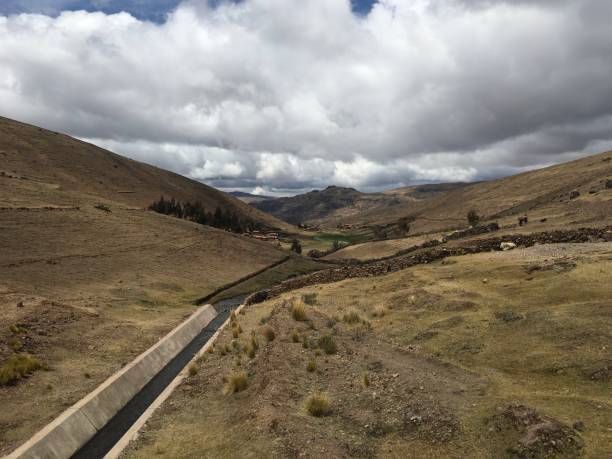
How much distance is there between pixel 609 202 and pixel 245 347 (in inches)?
2699

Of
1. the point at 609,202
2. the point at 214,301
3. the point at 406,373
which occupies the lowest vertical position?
the point at 214,301

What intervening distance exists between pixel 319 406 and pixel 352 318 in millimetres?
14845

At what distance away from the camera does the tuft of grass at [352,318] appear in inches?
1151

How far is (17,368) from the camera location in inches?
873

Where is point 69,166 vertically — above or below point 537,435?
above

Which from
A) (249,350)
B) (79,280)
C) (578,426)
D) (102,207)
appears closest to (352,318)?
(249,350)

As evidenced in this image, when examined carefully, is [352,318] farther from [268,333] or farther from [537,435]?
[537,435]

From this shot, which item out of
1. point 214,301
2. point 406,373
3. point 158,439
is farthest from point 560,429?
point 214,301

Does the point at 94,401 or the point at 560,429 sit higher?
the point at 560,429

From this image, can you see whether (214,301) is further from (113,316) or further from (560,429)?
(560,429)

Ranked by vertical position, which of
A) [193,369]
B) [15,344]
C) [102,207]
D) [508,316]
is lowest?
[193,369]

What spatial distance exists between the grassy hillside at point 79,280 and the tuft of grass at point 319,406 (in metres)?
11.2

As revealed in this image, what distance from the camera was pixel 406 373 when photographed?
1717cm

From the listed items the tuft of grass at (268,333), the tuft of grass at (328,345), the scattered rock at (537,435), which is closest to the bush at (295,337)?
the tuft of grass at (328,345)
